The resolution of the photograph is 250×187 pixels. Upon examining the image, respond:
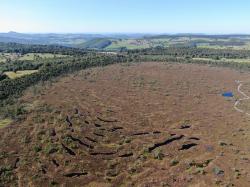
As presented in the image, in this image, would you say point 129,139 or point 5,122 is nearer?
point 129,139

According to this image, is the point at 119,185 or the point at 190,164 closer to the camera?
the point at 119,185

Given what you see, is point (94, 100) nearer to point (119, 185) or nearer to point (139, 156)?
point (139, 156)

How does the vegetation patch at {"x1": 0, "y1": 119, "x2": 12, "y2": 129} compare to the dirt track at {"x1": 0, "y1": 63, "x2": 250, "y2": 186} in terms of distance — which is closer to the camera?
the dirt track at {"x1": 0, "y1": 63, "x2": 250, "y2": 186}

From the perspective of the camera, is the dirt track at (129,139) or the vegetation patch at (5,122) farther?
the vegetation patch at (5,122)

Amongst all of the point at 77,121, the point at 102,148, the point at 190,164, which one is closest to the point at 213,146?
the point at 190,164

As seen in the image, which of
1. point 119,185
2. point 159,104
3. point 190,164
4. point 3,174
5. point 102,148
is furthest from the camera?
point 159,104

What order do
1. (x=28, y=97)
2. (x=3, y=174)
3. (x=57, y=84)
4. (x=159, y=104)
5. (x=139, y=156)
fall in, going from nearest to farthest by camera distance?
(x=3, y=174), (x=139, y=156), (x=159, y=104), (x=28, y=97), (x=57, y=84)

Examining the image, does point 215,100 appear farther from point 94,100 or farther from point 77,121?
point 77,121
